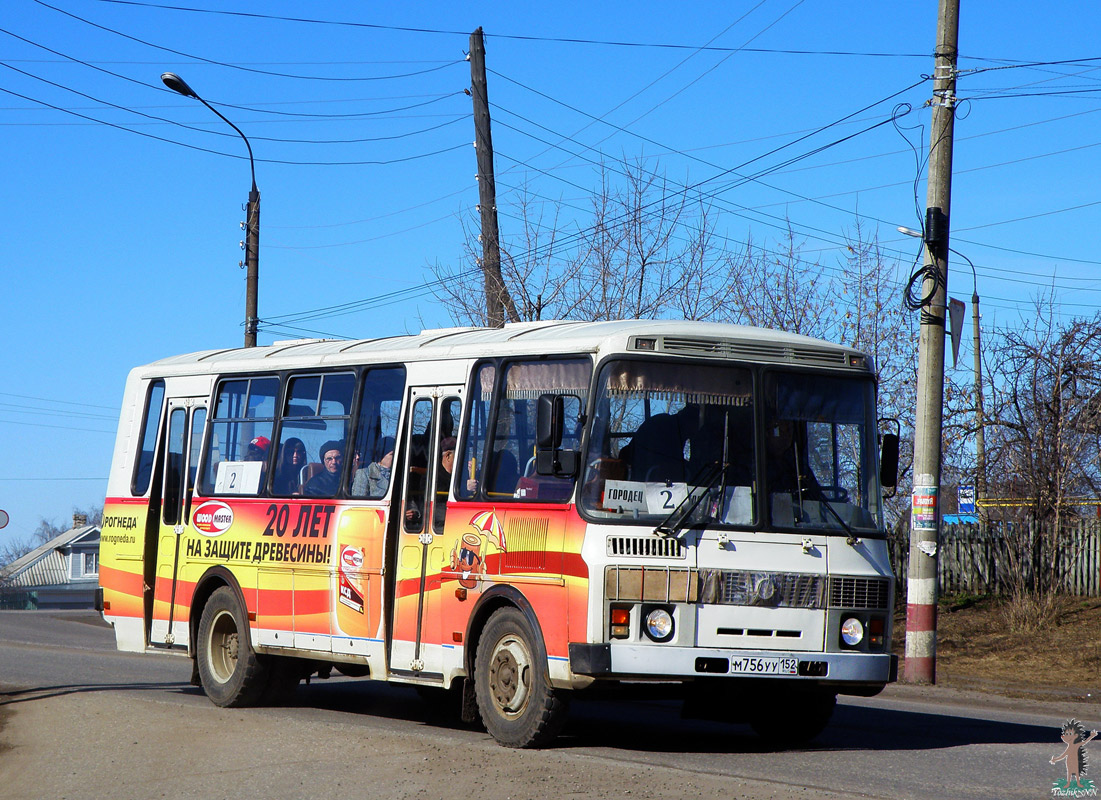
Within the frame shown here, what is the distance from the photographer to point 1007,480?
23.7 m

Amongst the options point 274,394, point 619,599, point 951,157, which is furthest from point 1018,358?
point 619,599

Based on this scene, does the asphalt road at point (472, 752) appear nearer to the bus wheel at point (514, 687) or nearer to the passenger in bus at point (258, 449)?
the bus wheel at point (514, 687)

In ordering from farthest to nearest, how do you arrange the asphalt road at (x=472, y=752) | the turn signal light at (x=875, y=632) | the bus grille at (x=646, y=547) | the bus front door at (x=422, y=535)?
the bus front door at (x=422, y=535), the turn signal light at (x=875, y=632), the bus grille at (x=646, y=547), the asphalt road at (x=472, y=752)

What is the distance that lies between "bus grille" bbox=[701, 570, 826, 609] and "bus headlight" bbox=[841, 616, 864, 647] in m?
0.27

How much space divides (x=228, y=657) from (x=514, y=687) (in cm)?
448

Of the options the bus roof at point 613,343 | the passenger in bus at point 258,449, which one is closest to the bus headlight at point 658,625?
the bus roof at point 613,343

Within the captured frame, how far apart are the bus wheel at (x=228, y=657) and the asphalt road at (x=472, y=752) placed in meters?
0.31

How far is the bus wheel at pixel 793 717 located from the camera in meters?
10.5

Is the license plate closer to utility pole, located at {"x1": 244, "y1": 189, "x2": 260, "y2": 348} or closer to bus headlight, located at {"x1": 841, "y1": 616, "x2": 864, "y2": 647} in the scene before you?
bus headlight, located at {"x1": 841, "y1": 616, "x2": 864, "y2": 647}

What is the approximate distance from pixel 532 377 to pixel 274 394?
376cm

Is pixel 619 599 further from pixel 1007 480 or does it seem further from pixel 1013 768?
pixel 1007 480

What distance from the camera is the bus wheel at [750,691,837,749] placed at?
10516 mm

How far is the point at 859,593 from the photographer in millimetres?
9914

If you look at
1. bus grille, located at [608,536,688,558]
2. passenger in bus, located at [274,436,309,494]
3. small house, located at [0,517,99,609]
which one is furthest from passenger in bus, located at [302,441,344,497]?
small house, located at [0,517,99,609]
